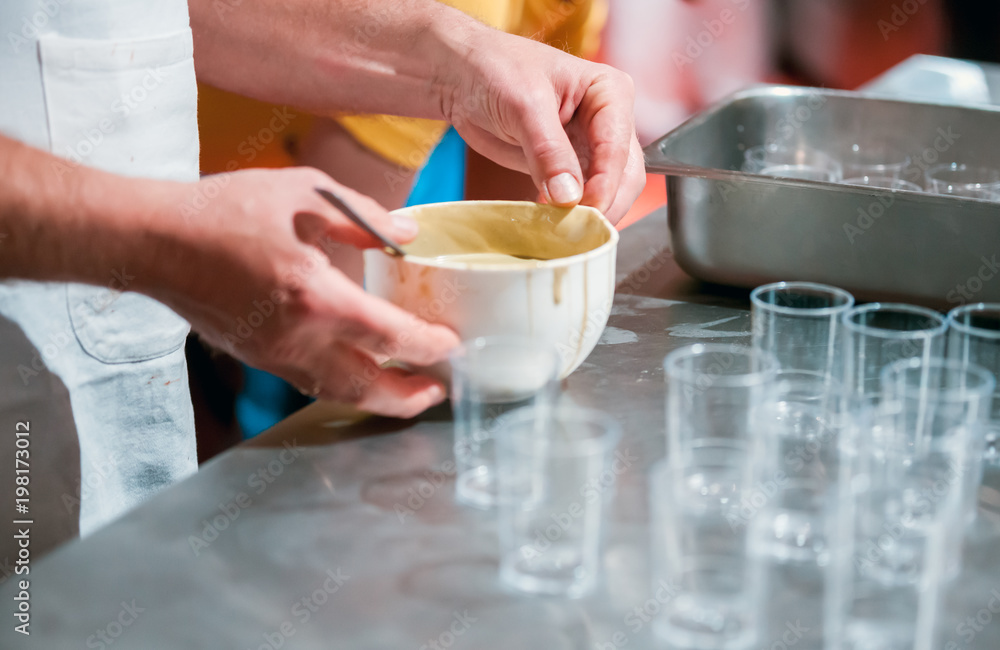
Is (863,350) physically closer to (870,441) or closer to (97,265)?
(870,441)

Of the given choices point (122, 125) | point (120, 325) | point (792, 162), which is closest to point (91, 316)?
point (120, 325)

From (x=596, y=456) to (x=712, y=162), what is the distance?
0.85m

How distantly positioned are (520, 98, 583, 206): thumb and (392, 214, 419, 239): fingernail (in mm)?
193

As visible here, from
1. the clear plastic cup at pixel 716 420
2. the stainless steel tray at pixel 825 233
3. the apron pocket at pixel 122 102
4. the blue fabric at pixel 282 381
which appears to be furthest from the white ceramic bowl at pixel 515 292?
the blue fabric at pixel 282 381

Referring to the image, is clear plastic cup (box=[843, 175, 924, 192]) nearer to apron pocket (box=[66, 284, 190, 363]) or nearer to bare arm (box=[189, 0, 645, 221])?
bare arm (box=[189, 0, 645, 221])

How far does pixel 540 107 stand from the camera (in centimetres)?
109

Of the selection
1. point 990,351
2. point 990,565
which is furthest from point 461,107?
point 990,565

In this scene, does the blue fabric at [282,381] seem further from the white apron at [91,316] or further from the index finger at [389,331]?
the index finger at [389,331]

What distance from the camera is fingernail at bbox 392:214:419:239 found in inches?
33.4

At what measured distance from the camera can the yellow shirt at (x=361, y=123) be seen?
1.81 meters

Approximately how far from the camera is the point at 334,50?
1328mm

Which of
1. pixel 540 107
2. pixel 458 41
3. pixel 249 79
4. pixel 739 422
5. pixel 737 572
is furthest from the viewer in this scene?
pixel 249 79

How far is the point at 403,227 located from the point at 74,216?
267 mm

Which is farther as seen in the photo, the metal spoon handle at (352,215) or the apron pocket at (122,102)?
the apron pocket at (122,102)
